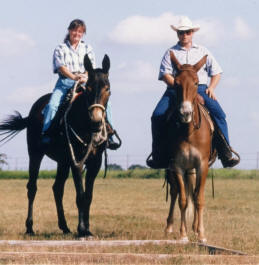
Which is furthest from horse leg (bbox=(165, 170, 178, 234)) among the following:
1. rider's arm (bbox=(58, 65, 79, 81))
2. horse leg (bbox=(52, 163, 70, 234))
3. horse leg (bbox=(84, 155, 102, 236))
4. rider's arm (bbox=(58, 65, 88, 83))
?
rider's arm (bbox=(58, 65, 79, 81))

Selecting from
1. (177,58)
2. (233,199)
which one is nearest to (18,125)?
(177,58)

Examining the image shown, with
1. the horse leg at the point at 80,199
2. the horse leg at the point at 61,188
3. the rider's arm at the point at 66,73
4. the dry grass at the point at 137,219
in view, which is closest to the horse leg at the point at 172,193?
the dry grass at the point at 137,219

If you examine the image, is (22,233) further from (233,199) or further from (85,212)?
(233,199)

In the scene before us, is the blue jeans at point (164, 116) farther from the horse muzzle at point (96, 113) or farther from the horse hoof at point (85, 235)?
the horse hoof at point (85, 235)

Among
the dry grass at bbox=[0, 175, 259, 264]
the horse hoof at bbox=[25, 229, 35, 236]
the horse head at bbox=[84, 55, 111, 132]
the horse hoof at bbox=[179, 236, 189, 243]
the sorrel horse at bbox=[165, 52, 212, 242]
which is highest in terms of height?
the horse head at bbox=[84, 55, 111, 132]

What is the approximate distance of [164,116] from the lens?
1132 cm

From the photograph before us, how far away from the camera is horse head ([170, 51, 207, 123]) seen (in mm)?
10008

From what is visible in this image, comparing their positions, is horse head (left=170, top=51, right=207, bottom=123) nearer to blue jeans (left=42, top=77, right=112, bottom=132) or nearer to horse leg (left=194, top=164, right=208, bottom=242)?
horse leg (left=194, top=164, right=208, bottom=242)

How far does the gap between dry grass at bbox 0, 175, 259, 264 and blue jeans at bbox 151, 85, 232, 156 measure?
151 centimetres

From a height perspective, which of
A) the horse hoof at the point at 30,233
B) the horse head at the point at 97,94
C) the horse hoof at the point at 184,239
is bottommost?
the horse hoof at the point at 30,233

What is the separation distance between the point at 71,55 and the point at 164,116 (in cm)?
177

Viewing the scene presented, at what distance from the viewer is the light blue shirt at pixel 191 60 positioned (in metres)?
11.3

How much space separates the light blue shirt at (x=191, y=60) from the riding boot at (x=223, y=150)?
0.89 metres

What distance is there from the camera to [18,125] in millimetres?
13648
